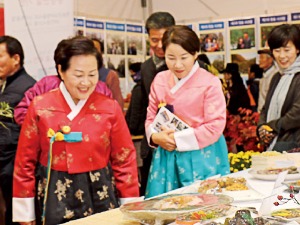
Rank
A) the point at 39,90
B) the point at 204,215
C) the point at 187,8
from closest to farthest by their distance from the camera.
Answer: the point at 204,215
the point at 39,90
the point at 187,8

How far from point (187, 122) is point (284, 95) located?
1.15 m

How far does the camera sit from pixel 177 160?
287 cm

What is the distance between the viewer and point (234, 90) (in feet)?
20.6

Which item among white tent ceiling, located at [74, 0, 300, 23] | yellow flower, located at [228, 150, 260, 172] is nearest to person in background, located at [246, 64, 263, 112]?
white tent ceiling, located at [74, 0, 300, 23]

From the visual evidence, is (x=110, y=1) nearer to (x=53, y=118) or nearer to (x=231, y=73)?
(x=231, y=73)

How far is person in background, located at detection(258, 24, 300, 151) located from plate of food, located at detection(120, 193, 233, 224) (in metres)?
1.89

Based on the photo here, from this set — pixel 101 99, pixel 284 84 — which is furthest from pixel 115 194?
pixel 284 84

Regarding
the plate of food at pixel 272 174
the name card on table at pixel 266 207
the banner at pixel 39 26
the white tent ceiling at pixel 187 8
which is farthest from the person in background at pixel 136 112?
the name card on table at pixel 266 207

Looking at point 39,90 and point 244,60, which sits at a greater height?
point 244,60

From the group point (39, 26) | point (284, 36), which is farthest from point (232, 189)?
point (39, 26)

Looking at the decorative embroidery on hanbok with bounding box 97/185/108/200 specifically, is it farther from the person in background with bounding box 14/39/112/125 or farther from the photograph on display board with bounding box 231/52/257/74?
the photograph on display board with bounding box 231/52/257/74

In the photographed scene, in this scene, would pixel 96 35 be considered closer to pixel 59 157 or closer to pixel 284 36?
pixel 284 36

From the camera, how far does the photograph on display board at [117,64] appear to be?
20.8ft

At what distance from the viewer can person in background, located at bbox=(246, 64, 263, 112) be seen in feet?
20.9
